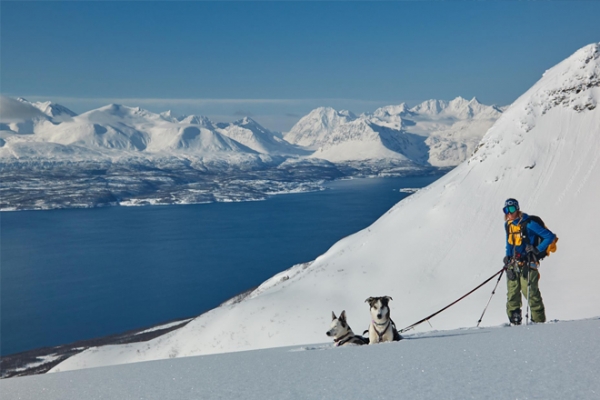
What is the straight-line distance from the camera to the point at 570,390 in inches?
131

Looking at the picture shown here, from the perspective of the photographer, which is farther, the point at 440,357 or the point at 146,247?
the point at 146,247

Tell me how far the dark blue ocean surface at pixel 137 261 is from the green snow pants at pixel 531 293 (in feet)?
179

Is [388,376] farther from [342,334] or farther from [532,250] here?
[532,250]

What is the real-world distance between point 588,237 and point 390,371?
86.3 ft

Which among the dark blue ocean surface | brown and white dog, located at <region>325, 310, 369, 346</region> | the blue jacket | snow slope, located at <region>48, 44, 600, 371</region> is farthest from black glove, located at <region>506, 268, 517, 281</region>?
the dark blue ocean surface

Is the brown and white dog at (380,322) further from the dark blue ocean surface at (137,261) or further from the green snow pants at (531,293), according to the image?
the dark blue ocean surface at (137,261)

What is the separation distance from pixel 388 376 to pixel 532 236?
6.84m

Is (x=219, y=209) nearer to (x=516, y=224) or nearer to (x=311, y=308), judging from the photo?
(x=311, y=308)

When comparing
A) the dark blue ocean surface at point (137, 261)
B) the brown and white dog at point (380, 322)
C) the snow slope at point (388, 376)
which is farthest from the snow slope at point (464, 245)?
the dark blue ocean surface at point (137, 261)

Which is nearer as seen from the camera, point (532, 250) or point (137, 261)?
point (532, 250)

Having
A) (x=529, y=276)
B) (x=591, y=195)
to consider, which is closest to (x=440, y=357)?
(x=529, y=276)

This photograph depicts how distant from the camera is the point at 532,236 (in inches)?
376

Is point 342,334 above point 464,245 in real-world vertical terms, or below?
above

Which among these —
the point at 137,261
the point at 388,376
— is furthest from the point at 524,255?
the point at 137,261
